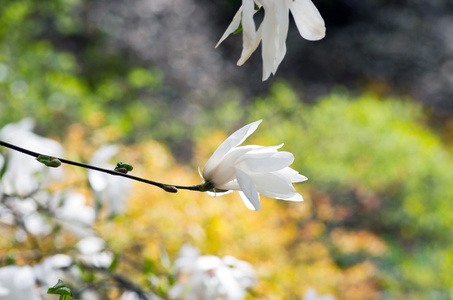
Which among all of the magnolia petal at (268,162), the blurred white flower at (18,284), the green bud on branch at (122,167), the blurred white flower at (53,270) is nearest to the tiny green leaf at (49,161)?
the green bud on branch at (122,167)

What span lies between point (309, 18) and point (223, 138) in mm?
2072

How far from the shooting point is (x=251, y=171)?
0.45 m

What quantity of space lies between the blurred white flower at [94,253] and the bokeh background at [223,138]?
0.05m

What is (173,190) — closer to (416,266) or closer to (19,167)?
(19,167)

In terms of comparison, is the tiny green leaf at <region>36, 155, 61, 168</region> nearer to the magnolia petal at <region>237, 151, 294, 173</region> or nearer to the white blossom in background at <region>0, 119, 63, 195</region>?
the magnolia petal at <region>237, 151, 294, 173</region>

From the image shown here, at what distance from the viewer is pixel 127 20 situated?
414 centimetres

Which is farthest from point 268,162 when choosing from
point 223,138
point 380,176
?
point 380,176

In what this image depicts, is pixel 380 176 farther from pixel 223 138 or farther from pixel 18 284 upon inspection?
pixel 18 284

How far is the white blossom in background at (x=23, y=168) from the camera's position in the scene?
87 centimetres

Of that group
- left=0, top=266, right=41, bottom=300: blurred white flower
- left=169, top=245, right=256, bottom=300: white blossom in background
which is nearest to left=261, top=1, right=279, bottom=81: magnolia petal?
left=0, top=266, right=41, bottom=300: blurred white flower

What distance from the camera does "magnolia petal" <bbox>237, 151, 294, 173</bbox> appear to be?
1.46 feet

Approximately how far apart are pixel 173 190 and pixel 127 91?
3240 mm

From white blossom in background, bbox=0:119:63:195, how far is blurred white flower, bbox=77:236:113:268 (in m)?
0.14

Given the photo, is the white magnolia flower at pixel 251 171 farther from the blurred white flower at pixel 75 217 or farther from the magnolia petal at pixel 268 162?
the blurred white flower at pixel 75 217
